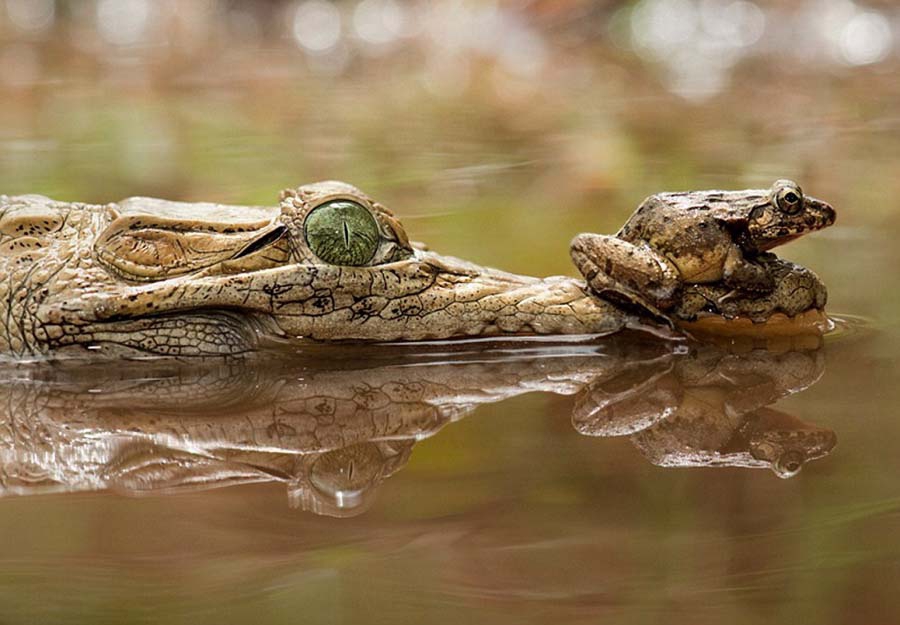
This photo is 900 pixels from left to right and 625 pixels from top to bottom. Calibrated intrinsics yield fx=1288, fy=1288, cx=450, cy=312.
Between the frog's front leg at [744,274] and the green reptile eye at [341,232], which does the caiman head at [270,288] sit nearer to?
the green reptile eye at [341,232]

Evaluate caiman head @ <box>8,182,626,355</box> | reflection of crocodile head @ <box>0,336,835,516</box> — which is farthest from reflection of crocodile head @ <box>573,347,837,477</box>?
caiman head @ <box>8,182,626,355</box>

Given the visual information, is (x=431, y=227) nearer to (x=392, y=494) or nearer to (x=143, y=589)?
(x=392, y=494)

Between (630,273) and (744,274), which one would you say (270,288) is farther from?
(744,274)

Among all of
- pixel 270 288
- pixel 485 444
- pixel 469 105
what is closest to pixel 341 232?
pixel 270 288

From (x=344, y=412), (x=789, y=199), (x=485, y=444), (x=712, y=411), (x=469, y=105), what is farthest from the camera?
(x=469, y=105)

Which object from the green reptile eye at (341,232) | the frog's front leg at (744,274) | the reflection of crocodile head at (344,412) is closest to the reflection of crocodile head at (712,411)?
the reflection of crocodile head at (344,412)

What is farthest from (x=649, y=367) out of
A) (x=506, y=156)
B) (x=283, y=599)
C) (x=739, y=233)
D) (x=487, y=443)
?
(x=506, y=156)
